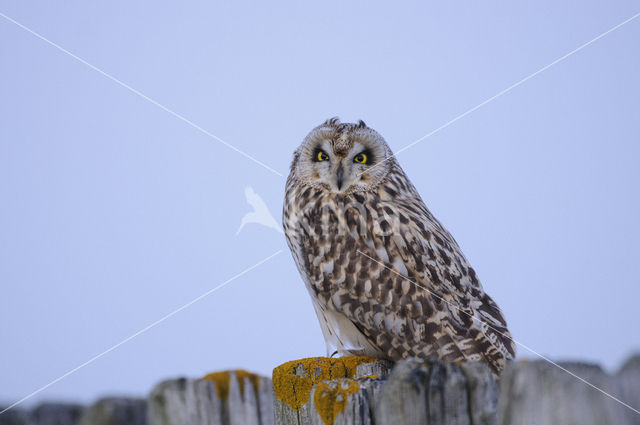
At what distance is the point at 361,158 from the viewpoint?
404 centimetres

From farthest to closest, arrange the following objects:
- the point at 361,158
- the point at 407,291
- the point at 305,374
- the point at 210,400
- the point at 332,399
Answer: the point at 361,158 < the point at 407,291 < the point at 305,374 < the point at 332,399 < the point at 210,400

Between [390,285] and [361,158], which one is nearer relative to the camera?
[390,285]

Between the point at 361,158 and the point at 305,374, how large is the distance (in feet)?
5.23

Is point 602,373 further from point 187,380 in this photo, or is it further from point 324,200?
point 324,200

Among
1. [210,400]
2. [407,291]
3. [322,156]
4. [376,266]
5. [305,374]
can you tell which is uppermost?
[322,156]

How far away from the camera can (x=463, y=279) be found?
3820mm

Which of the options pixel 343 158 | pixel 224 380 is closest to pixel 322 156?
pixel 343 158

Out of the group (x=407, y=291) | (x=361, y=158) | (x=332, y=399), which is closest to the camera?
(x=332, y=399)

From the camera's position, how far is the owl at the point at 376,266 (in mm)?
3592

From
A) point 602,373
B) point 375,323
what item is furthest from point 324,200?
point 602,373

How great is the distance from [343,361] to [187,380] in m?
1.66

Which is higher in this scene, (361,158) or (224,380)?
(361,158)

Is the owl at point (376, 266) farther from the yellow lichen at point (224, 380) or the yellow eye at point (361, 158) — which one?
the yellow lichen at point (224, 380)

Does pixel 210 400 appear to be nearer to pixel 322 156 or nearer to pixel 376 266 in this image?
pixel 376 266
